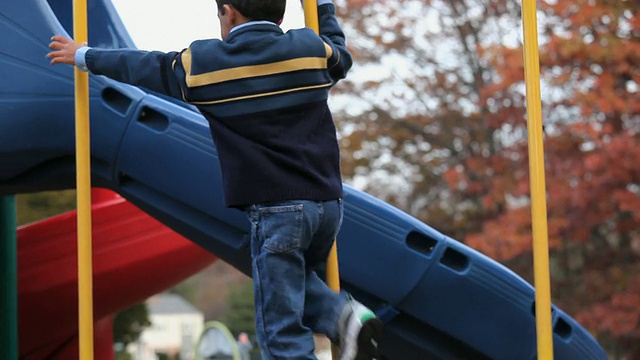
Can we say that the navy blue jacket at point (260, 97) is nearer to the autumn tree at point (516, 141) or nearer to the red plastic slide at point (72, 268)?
the red plastic slide at point (72, 268)

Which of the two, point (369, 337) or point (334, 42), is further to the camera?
point (334, 42)

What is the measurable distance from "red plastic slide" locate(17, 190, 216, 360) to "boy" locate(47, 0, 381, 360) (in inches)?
103

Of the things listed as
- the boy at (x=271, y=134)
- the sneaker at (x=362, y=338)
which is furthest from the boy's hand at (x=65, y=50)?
the sneaker at (x=362, y=338)

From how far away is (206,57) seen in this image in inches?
90.7

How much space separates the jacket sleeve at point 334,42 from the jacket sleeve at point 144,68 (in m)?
0.38

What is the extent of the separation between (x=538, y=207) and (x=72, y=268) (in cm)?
296

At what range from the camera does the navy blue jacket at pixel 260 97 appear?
230 cm

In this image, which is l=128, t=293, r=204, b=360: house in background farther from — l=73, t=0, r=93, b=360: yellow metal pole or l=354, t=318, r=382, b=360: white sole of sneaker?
l=354, t=318, r=382, b=360: white sole of sneaker

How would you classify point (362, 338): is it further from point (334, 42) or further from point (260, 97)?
point (334, 42)

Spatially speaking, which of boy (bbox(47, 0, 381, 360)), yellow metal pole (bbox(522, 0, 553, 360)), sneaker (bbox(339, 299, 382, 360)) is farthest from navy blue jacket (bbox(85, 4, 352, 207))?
yellow metal pole (bbox(522, 0, 553, 360))

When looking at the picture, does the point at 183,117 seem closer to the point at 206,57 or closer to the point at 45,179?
the point at 45,179

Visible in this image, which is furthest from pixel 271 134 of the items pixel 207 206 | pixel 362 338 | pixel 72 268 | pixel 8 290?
pixel 72 268

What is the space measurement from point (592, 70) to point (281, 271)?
7065 millimetres

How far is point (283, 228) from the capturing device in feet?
7.57
